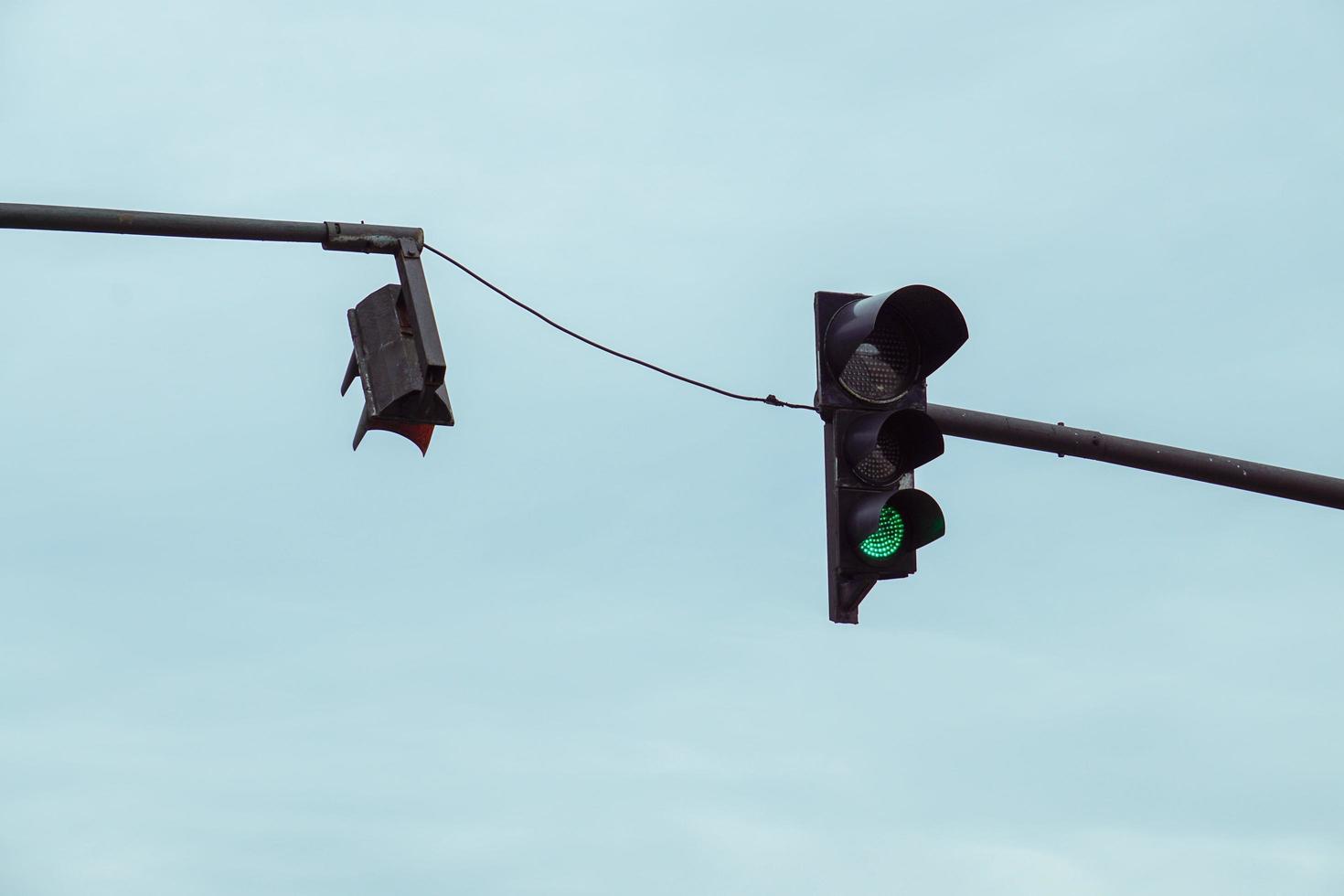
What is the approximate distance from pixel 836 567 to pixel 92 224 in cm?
297

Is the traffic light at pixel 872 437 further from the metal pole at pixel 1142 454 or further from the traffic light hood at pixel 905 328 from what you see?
the metal pole at pixel 1142 454

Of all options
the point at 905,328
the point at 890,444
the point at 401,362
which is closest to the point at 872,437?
the point at 890,444

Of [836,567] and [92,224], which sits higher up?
[92,224]

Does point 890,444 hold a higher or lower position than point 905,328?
lower

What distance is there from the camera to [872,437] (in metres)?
7.54

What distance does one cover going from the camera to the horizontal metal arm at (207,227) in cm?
705

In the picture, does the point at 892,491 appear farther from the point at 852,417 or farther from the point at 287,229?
the point at 287,229

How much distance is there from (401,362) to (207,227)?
0.85m

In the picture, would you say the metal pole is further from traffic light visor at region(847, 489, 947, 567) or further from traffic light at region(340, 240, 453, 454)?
traffic light at region(340, 240, 453, 454)

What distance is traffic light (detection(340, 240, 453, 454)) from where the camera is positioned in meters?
7.34

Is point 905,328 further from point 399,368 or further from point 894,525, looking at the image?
point 399,368

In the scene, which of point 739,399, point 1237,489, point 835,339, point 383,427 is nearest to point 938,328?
point 835,339

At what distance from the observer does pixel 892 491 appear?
7.62 metres

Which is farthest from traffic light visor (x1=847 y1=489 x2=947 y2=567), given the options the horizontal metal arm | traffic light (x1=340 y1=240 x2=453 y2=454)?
the horizontal metal arm
